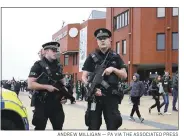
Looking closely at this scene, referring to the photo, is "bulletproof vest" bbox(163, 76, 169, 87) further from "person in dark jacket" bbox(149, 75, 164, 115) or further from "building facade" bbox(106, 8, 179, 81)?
"building facade" bbox(106, 8, 179, 81)

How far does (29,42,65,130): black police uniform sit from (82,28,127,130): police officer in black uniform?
489 mm

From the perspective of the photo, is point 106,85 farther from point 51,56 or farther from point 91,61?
point 51,56

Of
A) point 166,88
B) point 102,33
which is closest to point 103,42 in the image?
point 102,33

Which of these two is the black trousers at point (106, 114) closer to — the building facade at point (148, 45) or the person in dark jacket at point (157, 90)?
the person in dark jacket at point (157, 90)

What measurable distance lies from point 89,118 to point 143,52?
22946mm

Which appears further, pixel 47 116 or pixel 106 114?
pixel 47 116

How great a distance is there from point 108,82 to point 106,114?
408 mm

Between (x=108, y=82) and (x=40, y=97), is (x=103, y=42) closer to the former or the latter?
(x=108, y=82)

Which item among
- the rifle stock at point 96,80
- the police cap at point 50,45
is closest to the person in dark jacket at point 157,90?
the police cap at point 50,45

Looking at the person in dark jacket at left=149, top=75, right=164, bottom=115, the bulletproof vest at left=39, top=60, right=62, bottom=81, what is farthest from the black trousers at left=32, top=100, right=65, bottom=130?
the person in dark jacket at left=149, top=75, right=164, bottom=115

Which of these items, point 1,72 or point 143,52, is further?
point 143,52

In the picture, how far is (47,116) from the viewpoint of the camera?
183 inches

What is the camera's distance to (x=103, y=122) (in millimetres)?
4418
